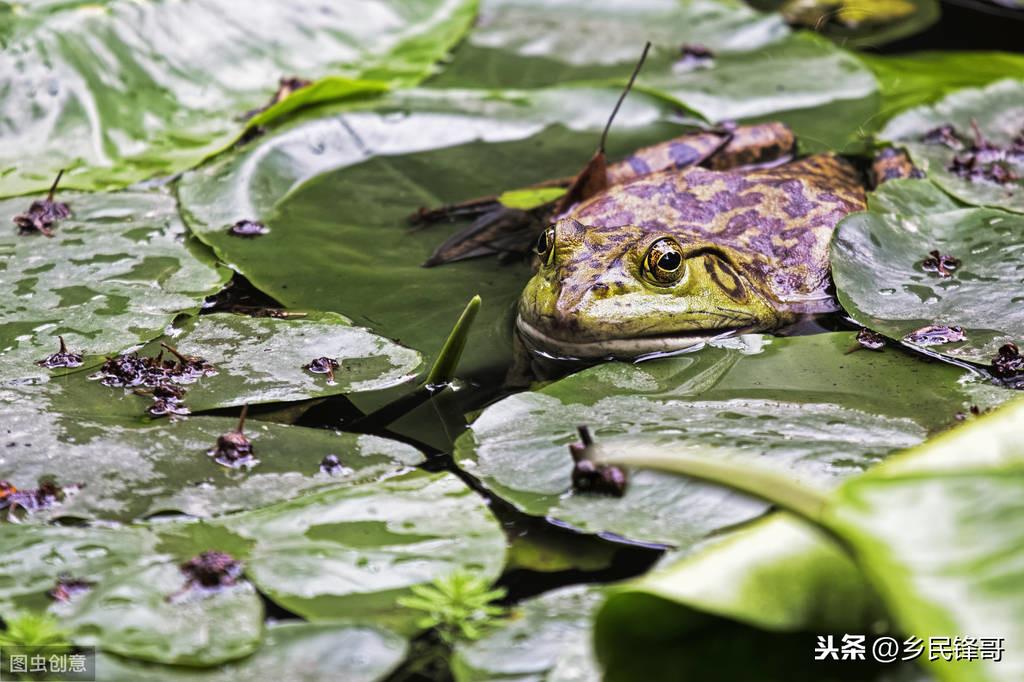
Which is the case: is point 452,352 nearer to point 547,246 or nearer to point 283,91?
point 547,246

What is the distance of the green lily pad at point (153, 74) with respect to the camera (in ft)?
15.3

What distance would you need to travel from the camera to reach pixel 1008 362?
317 centimetres

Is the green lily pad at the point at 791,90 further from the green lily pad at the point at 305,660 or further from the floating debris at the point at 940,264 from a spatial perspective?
the green lily pad at the point at 305,660

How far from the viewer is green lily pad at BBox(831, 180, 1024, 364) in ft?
11.2

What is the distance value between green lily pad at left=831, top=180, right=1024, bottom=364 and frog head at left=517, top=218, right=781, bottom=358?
40 centimetres

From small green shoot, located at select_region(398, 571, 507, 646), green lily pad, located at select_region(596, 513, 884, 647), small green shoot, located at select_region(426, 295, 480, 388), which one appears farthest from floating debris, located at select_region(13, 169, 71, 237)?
green lily pad, located at select_region(596, 513, 884, 647)

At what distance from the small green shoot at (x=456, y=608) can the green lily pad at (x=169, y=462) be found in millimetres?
551

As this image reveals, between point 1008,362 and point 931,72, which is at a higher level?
point 931,72

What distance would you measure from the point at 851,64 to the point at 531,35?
5.85ft

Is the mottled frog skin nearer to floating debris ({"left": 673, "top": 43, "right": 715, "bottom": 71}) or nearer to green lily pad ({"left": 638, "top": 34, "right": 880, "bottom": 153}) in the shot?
green lily pad ({"left": 638, "top": 34, "right": 880, "bottom": 153})

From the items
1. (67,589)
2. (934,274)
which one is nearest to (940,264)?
(934,274)

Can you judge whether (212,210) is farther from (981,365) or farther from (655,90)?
(981,365)

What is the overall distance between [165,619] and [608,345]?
175 centimetres

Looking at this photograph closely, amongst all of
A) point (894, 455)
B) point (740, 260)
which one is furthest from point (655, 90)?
point (894, 455)
